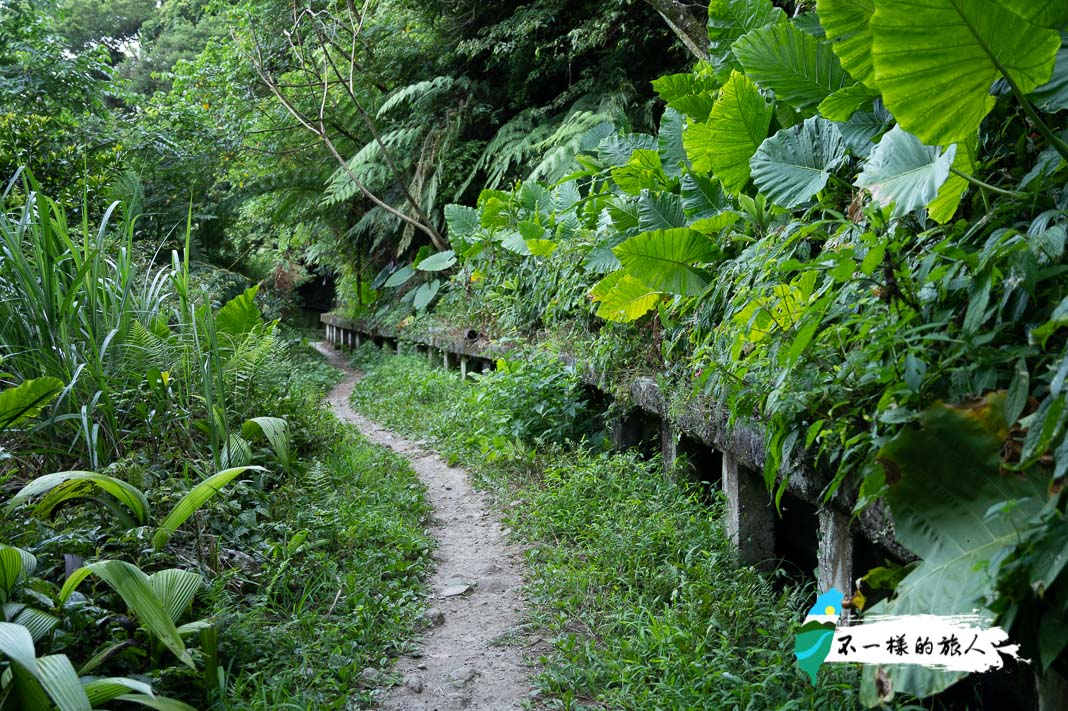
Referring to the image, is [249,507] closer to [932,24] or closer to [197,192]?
[932,24]

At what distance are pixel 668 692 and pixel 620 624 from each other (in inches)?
19.4

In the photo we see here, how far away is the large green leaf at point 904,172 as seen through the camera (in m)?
2.00

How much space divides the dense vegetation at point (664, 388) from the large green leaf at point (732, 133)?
14 mm

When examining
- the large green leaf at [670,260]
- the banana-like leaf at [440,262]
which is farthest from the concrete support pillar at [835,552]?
the banana-like leaf at [440,262]

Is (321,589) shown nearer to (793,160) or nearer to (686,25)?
(793,160)

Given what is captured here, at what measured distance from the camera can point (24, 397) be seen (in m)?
2.61

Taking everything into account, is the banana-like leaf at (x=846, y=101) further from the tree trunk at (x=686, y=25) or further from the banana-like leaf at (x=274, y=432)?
the banana-like leaf at (x=274, y=432)

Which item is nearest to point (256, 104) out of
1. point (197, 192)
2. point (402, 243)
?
point (197, 192)

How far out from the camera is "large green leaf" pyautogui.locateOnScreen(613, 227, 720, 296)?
356cm

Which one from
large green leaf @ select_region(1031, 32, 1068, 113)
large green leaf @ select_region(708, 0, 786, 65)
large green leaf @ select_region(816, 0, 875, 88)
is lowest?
large green leaf @ select_region(1031, 32, 1068, 113)

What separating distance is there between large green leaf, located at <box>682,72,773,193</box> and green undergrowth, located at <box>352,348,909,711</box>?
1.58m

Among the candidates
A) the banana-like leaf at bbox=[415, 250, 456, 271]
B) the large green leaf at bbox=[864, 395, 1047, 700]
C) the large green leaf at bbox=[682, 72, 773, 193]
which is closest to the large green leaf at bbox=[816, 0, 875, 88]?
the large green leaf at bbox=[682, 72, 773, 193]

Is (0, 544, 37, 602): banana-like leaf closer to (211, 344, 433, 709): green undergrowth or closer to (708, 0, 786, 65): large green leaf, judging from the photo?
(211, 344, 433, 709): green undergrowth

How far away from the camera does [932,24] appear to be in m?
1.75
